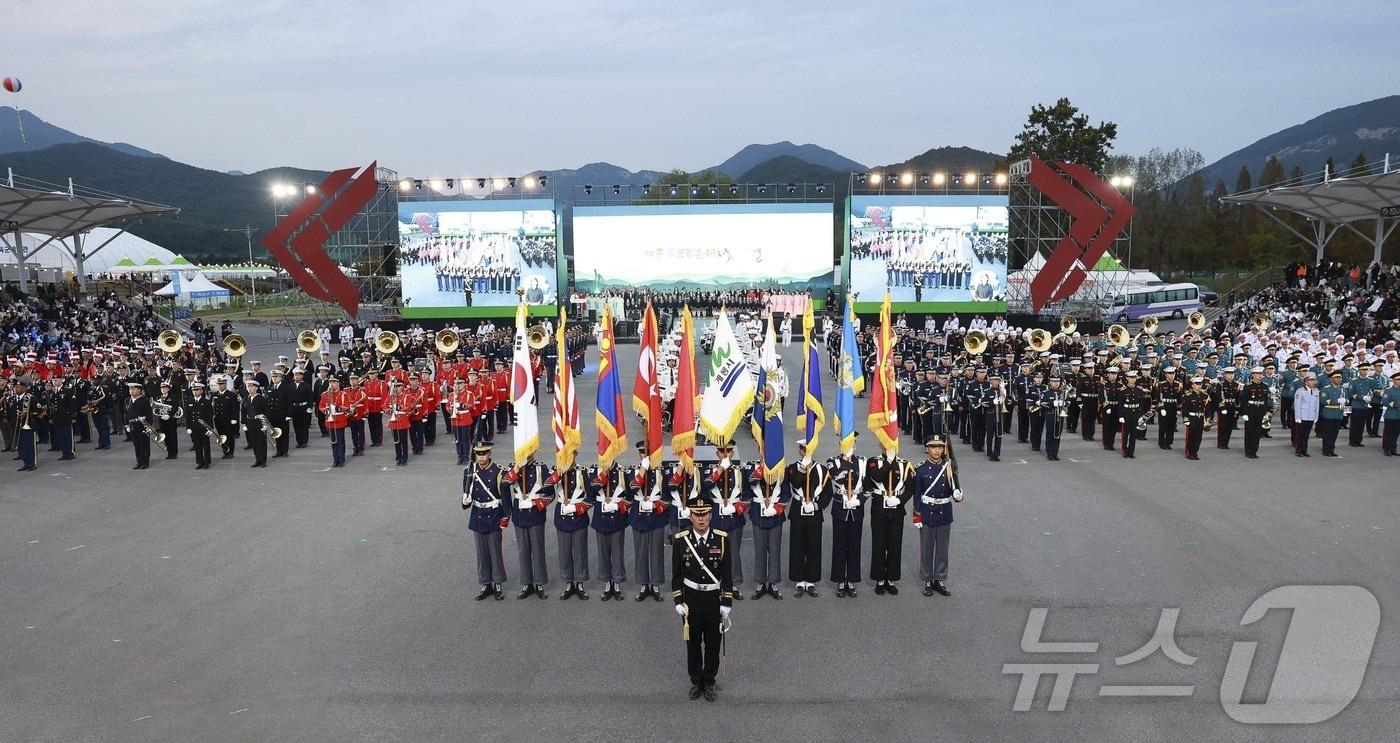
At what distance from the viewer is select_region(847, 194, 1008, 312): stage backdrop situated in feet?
115

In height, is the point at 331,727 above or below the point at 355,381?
Result: below

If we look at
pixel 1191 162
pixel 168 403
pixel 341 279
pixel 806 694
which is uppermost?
pixel 1191 162

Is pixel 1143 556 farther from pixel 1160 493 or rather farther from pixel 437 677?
pixel 437 677

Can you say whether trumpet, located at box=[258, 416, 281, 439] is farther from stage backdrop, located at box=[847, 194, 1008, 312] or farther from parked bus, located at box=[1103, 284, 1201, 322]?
parked bus, located at box=[1103, 284, 1201, 322]

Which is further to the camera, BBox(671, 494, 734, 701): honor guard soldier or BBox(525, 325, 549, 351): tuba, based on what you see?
BBox(525, 325, 549, 351): tuba

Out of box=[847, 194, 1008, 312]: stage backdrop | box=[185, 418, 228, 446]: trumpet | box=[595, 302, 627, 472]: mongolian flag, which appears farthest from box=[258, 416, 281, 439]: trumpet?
box=[847, 194, 1008, 312]: stage backdrop

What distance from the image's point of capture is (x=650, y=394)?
27.5ft

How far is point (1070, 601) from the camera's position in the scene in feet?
23.9

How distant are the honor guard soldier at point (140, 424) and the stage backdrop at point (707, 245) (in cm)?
2552

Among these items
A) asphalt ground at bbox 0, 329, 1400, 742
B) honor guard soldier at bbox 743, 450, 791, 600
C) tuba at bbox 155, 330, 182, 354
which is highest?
tuba at bbox 155, 330, 182, 354

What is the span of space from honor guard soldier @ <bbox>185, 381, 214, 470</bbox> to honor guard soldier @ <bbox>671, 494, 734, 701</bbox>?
414 inches

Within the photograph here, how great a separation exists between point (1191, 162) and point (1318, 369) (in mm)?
65876

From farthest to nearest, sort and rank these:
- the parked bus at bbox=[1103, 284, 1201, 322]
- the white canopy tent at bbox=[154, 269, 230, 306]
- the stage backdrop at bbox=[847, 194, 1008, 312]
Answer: the white canopy tent at bbox=[154, 269, 230, 306]
the parked bus at bbox=[1103, 284, 1201, 322]
the stage backdrop at bbox=[847, 194, 1008, 312]

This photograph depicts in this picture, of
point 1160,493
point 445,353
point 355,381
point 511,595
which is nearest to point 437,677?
point 511,595
